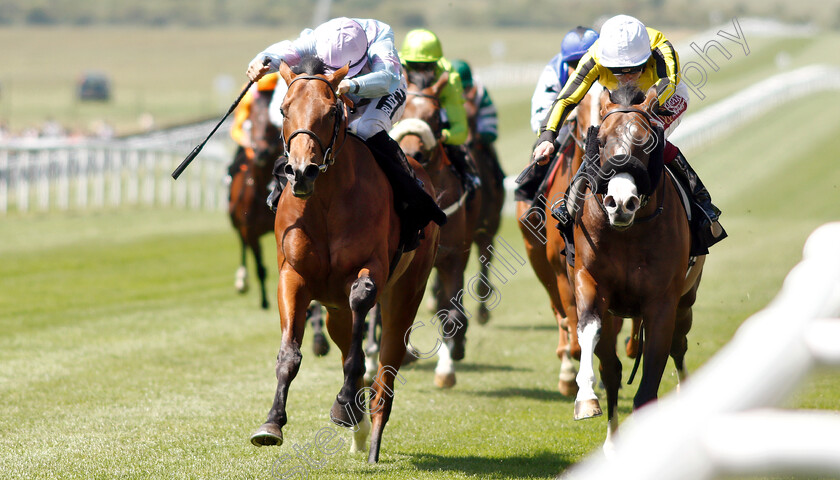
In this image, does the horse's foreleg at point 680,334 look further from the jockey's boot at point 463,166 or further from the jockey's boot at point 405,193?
the jockey's boot at point 463,166

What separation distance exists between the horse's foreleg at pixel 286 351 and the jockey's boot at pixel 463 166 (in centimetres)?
366

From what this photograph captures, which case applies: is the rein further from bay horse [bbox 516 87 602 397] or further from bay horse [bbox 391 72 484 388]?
bay horse [bbox 391 72 484 388]

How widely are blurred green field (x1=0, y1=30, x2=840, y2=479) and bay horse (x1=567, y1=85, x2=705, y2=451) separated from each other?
0.80 metres

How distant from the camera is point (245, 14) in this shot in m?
105

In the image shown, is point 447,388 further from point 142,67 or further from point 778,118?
point 142,67

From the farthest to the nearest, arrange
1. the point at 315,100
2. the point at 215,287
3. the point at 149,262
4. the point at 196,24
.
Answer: the point at 196,24, the point at 149,262, the point at 215,287, the point at 315,100

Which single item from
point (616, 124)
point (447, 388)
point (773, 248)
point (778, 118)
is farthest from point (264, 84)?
point (778, 118)

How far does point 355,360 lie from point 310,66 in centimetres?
157

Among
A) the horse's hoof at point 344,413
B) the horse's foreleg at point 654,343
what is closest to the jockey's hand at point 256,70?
the horse's hoof at point 344,413

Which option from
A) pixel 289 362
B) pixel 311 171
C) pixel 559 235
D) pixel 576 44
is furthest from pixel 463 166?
pixel 289 362

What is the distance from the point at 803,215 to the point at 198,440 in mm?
18111

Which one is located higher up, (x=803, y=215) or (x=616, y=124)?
(x=616, y=124)

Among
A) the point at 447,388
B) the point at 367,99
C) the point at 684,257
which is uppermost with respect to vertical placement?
the point at 367,99

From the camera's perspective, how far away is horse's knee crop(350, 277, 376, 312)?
5387 millimetres
